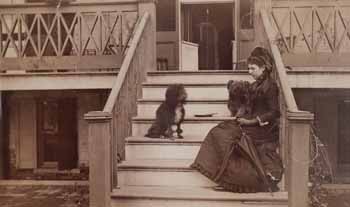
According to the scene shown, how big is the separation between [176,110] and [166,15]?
496cm

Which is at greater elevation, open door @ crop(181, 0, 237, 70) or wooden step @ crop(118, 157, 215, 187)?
open door @ crop(181, 0, 237, 70)

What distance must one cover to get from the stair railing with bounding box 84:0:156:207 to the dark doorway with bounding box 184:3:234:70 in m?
3.65

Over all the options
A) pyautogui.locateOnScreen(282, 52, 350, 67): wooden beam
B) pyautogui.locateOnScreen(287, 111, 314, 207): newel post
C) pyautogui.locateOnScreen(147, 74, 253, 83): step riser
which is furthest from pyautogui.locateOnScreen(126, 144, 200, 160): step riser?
pyautogui.locateOnScreen(282, 52, 350, 67): wooden beam

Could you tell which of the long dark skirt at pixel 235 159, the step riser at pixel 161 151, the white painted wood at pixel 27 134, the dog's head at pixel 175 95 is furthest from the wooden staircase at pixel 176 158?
the white painted wood at pixel 27 134

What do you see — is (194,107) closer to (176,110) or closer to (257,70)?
(176,110)

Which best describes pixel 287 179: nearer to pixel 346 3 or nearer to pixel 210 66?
pixel 346 3

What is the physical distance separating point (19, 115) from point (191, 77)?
533cm

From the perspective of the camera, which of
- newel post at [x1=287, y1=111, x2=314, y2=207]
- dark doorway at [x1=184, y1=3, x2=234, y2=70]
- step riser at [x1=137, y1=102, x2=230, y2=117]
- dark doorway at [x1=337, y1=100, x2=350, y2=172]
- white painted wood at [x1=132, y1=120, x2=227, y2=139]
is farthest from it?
dark doorway at [x1=184, y1=3, x2=234, y2=70]

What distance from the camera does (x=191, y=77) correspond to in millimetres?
7512

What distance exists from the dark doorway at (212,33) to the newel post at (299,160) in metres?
6.60

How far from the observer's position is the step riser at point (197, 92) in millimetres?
6938

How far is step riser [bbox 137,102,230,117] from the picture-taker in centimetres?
659

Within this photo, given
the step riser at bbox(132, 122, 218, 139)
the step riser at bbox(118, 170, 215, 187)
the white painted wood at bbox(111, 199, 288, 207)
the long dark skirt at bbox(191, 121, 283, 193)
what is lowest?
the white painted wood at bbox(111, 199, 288, 207)

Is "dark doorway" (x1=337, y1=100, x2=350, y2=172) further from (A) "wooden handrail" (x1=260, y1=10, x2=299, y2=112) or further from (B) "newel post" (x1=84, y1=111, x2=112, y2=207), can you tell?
(B) "newel post" (x1=84, y1=111, x2=112, y2=207)
